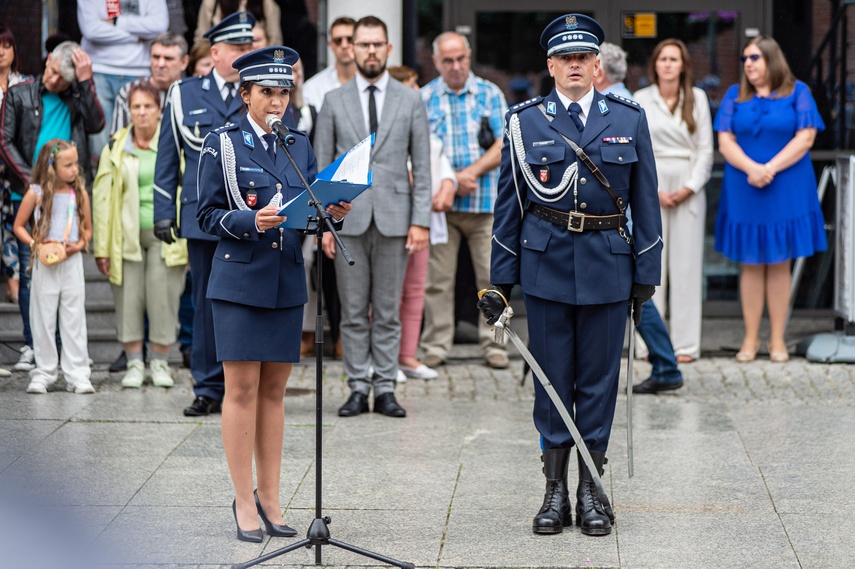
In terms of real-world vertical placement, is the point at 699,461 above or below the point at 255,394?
below

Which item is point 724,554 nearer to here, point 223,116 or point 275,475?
point 275,475

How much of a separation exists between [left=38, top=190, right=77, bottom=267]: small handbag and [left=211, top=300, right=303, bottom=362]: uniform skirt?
3.24 meters

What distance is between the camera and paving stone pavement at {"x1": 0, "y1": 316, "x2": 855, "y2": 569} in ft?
18.1

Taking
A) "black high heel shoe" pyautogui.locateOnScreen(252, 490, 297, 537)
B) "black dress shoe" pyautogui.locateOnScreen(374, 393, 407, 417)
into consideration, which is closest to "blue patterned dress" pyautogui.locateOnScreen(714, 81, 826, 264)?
"black dress shoe" pyautogui.locateOnScreen(374, 393, 407, 417)

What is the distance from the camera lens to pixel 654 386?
8773 millimetres

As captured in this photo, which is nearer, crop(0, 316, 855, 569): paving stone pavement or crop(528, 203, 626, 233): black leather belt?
crop(0, 316, 855, 569): paving stone pavement

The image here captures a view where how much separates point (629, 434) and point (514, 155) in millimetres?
1320

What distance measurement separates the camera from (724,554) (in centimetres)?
549

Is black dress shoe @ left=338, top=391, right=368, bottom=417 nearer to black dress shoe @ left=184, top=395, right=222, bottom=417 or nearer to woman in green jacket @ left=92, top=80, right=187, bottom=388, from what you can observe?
black dress shoe @ left=184, top=395, right=222, bottom=417

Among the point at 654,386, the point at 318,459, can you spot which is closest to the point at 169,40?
the point at 654,386

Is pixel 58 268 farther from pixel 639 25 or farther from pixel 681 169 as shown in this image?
pixel 639 25

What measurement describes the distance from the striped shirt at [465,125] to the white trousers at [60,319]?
8.69ft

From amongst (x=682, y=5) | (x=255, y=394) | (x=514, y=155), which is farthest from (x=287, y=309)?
(x=682, y=5)

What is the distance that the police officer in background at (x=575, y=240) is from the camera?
5.73m
